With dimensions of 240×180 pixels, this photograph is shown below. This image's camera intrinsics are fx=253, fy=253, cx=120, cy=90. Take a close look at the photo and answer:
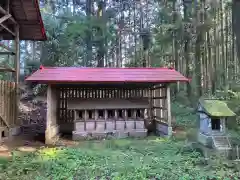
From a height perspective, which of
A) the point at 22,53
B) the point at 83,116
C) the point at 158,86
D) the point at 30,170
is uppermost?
the point at 22,53

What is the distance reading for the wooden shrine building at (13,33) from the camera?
10.5 meters

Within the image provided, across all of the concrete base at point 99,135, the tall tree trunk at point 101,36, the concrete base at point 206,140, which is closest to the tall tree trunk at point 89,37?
the tall tree trunk at point 101,36

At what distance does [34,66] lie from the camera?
18672 mm

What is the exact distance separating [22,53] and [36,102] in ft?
29.7

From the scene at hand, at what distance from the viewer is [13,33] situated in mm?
12023

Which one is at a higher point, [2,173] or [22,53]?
[22,53]

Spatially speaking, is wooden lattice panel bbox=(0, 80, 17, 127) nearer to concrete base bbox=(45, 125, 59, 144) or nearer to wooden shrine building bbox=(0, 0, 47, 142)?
wooden shrine building bbox=(0, 0, 47, 142)

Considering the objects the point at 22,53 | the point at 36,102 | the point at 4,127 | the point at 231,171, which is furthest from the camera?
the point at 22,53

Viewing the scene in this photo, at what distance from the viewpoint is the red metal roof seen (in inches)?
402

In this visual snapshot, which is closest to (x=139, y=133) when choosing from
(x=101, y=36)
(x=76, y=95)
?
(x=76, y=95)

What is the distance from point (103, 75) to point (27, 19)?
15.6 feet

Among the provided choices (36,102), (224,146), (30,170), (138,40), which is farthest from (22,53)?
(224,146)

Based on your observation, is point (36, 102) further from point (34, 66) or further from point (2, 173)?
point (2, 173)

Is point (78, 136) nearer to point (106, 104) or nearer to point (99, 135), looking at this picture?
point (99, 135)
